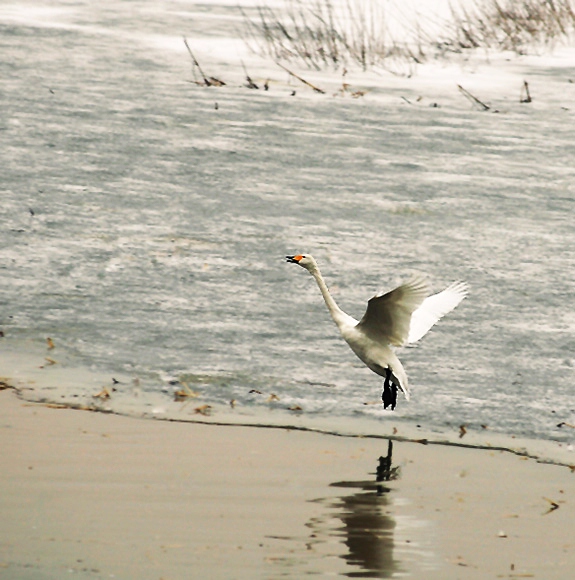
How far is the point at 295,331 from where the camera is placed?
8.85 meters

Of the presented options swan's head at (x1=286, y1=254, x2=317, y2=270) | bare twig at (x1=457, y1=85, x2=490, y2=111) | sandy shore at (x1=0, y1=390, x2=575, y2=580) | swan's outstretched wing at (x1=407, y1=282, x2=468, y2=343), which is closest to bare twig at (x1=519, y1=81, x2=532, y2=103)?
bare twig at (x1=457, y1=85, x2=490, y2=111)

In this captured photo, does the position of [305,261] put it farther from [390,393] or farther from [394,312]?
[390,393]

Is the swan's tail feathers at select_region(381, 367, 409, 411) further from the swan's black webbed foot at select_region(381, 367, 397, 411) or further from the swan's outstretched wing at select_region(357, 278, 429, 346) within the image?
the swan's outstretched wing at select_region(357, 278, 429, 346)

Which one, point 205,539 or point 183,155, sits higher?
point 183,155

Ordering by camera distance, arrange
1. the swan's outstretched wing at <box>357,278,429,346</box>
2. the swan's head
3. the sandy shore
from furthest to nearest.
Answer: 1. the swan's head
2. the swan's outstretched wing at <box>357,278,429,346</box>
3. the sandy shore

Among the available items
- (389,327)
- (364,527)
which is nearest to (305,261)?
(389,327)

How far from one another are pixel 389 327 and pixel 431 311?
0.61 m

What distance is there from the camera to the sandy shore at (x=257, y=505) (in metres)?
5.02

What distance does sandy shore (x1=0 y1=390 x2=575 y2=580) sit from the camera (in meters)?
5.02

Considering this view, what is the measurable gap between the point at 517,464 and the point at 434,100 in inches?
507

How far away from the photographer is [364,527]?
5.42 metres

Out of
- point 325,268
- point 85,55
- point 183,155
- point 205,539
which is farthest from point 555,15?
point 205,539

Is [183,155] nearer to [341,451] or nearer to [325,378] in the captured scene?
[325,378]

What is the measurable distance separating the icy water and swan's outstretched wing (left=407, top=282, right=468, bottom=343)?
29cm
